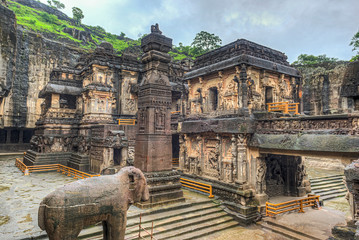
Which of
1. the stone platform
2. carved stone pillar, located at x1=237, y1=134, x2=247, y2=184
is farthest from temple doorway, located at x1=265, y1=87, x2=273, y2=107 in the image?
the stone platform

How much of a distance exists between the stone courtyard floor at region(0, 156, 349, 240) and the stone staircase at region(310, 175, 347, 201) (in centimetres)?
86

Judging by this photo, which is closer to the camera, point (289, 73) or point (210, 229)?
point (210, 229)

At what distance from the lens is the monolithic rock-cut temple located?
976 centimetres

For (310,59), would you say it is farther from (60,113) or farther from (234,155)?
(60,113)

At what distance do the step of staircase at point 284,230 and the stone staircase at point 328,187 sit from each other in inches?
255

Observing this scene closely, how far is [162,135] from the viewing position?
399 inches

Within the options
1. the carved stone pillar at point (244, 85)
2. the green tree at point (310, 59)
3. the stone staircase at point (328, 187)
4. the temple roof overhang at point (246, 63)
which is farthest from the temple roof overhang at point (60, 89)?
the green tree at point (310, 59)

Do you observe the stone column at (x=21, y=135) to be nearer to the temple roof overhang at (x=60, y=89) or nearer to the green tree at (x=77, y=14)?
the temple roof overhang at (x=60, y=89)

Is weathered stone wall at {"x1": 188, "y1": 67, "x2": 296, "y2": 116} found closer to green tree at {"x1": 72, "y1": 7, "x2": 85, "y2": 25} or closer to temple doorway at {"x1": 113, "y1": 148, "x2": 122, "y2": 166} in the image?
temple doorway at {"x1": 113, "y1": 148, "x2": 122, "y2": 166}

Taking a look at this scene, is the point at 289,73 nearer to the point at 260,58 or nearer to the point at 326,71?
the point at 260,58

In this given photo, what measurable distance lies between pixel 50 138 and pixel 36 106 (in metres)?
14.0

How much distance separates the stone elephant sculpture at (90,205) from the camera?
4.29 m

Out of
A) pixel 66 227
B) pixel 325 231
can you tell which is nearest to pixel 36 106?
pixel 66 227

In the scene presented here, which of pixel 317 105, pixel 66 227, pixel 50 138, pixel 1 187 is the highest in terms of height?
pixel 317 105
